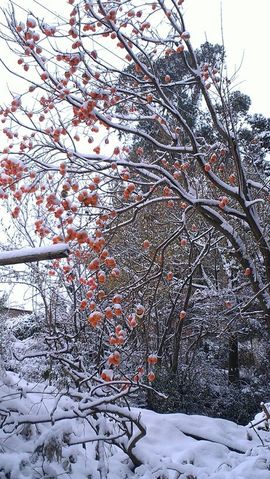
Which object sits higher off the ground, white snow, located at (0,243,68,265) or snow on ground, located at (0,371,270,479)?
white snow, located at (0,243,68,265)

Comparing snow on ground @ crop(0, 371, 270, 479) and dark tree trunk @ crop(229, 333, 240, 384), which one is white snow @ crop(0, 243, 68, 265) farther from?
dark tree trunk @ crop(229, 333, 240, 384)

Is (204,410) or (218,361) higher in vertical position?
(218,361)

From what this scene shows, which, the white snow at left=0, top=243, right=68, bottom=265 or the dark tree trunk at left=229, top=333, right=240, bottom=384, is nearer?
the white snow at left=0, top=243, right=68, bottom=265

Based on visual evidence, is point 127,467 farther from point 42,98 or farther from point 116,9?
point 116,9

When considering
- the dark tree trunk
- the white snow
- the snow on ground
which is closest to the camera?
the white snow

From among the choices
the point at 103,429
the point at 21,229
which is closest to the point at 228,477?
the point at 103,429

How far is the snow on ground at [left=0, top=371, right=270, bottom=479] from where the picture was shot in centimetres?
275

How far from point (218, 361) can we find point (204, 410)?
3026 mm

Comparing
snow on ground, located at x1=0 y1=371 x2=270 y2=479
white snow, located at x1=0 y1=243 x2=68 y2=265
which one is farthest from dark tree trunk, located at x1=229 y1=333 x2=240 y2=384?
white snow, located at x1=0 y1=243 x2=68 y2=265

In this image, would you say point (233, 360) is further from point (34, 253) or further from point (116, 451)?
point (34, 253)

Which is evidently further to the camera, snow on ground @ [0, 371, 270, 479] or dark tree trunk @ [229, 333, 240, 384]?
dark tree trunk @ [229, 333, 240, 384]

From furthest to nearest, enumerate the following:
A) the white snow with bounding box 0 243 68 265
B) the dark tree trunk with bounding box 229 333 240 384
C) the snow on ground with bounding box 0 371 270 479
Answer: the dark tree trunk with bounding box 229 333 240 384, the snow on ground with bounding box 0 371 270 479, the white snow with bounding box 0 243 68 265

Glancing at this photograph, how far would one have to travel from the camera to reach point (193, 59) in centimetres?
580

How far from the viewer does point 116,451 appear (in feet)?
11.5
